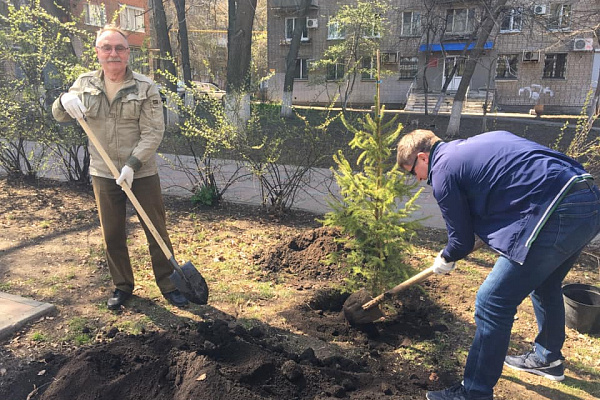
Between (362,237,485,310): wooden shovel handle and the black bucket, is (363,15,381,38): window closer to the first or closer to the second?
the black bucket

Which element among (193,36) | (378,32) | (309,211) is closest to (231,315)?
(309,211)

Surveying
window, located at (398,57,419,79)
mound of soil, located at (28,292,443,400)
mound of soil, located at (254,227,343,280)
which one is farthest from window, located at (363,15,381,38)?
mound of soil, located at (28,292,443,400)

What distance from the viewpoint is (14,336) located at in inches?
123

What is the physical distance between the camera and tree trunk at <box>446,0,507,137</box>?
11.2 meters

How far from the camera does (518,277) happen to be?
2.21 m

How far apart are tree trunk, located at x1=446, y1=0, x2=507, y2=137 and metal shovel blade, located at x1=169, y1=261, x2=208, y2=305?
33.5 ft

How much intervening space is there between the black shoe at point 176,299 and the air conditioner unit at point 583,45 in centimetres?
2641

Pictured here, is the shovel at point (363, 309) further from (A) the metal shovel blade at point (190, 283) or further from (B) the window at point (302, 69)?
(B) the window at point (302, 69)

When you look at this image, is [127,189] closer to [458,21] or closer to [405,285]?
[405,285]

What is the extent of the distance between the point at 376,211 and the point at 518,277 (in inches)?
46.7

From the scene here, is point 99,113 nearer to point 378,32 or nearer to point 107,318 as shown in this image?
point 107,318

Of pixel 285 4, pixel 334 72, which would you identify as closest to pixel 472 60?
pixel 334 72

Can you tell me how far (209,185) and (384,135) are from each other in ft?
11.6

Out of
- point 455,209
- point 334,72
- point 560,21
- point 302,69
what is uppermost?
point 560,21
